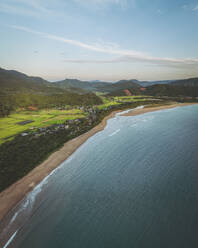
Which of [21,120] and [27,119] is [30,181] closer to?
[21,120]

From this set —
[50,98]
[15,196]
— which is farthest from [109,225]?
[50,98]

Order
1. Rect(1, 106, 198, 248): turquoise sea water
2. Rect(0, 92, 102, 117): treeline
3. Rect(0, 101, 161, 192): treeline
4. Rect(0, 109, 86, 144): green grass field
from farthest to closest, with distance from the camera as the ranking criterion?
Rect(0, 92, 102, 117): treeline → Rect(0, 109, 86, 144): green grass field → Rect(0, 101, 161, 192): treeline → Rect(1, 106, 198, 248): turquoise sea water

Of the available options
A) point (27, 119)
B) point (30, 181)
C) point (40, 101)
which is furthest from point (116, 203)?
point (40, 101)

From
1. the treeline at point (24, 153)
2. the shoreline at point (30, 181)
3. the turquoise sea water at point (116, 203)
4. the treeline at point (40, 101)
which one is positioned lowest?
the turquoise sea water at point (116, 203)

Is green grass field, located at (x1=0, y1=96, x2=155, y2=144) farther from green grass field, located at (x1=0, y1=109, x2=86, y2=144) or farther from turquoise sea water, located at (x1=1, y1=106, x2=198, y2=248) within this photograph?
turquoise sea water, located at (x1=1, y1=106, x2=198, y2=248)

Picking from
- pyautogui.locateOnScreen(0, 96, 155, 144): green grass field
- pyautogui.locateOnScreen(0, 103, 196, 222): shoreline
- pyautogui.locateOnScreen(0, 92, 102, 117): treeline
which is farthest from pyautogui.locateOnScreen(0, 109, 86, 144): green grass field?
pyautogui.locateOnScreen(0, 92, 102, 117): treeline

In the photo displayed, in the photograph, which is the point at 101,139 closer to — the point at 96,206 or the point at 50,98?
the point at 96,206

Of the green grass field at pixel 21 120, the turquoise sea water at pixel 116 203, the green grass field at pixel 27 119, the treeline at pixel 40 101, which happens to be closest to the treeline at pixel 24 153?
the turquoise sea water at pixel 116 203

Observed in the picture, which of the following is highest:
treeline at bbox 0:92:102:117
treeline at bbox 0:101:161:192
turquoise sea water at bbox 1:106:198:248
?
treeline at bbox 0:92:102:117

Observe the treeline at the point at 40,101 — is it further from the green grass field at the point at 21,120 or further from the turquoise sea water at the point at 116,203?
the turquoise sea water at the point at 116,203
